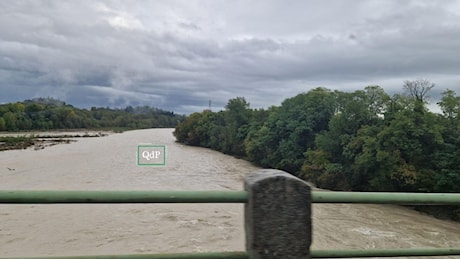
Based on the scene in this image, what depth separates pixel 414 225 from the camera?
1559 centimetres

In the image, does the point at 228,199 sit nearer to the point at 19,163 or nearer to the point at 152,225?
the point at 152,225

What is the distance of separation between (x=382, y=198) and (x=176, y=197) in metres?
0.89

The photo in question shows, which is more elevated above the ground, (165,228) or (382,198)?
(382,198)

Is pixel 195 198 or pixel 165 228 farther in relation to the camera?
pixel 165 228

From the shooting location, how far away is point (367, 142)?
839 inches

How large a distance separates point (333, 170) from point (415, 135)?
18.0ft

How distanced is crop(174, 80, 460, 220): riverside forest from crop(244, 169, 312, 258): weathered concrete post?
1887 cm

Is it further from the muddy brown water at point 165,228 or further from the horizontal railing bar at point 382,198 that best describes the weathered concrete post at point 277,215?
the muddy brown water at point 165,228

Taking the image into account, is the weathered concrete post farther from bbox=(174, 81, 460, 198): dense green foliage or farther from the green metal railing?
bbox=(174, 81, 460, 198): dense green foliage

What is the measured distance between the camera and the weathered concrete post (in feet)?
4.71

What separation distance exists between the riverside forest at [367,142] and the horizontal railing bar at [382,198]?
60.4 feet

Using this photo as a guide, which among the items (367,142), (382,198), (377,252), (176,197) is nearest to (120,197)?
(176,197)

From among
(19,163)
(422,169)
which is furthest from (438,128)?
(19,163)

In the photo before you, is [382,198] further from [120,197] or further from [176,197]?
[120,197]
